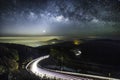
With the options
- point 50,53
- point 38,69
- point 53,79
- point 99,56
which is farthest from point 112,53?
point 53,79

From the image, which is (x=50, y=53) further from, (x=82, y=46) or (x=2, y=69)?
(x=82, y=46)

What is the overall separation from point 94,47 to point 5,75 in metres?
142

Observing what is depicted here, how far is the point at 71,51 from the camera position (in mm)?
136125

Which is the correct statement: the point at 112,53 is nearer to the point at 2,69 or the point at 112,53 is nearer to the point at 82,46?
the point at 82,46

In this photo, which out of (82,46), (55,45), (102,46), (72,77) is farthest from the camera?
(102,46)

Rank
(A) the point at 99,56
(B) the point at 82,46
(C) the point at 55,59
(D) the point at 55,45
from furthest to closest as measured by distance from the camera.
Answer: (B) the point at 82,46 < (A) the point at 99,56 < (D) the point at 55,45 < (C) the point at 55,59

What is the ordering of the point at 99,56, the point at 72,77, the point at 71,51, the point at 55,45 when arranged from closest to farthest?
the point at 72,77, the point at 55,45, the point at 71,51, the point at 99,56

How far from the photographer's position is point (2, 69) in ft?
177

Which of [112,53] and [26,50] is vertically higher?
Answer: [26,50]

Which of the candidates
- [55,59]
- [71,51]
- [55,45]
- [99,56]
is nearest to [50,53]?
[55,59]

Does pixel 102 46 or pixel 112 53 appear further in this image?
pixel 102 46

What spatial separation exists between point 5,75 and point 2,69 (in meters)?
3.38

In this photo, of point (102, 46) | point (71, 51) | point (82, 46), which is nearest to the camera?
point (71, 51)

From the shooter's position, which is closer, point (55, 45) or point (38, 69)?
point (38, 69)
